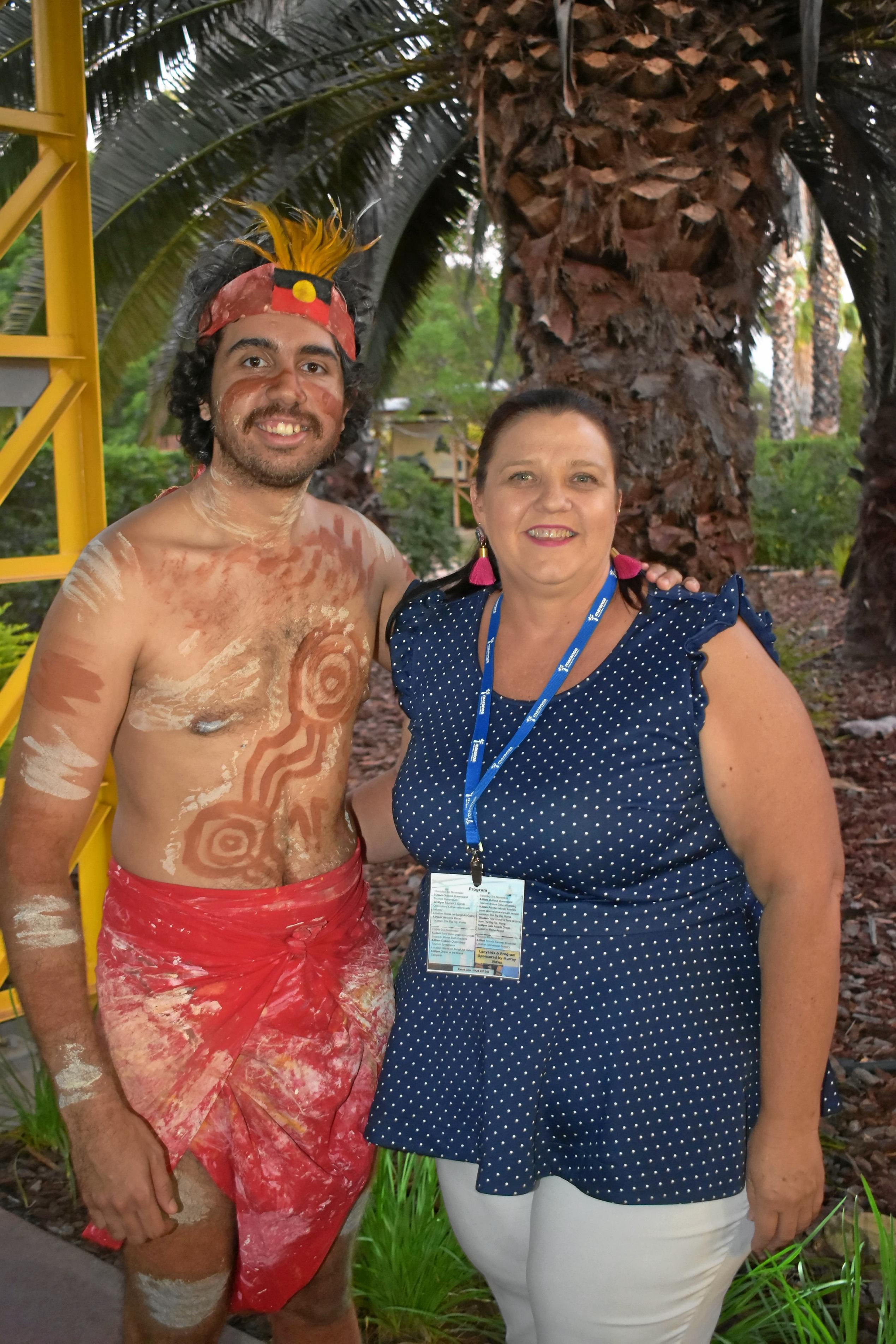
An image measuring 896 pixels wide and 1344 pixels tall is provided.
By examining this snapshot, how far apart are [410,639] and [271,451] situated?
17.7 inches

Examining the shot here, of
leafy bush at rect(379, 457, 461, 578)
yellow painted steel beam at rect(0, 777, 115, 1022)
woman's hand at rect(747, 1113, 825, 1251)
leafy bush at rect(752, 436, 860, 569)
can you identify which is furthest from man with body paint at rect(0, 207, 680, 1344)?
leafy bush at rect(752, 436, 860, 569)

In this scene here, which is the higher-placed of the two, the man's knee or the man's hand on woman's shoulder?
the man's hand on woman's shoulder

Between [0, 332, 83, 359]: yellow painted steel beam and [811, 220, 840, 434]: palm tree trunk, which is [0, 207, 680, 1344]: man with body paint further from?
[811, 220, 840, 434]: palm tree trunk

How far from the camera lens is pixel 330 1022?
2.30 meters

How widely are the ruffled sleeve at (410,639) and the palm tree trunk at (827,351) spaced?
851 inches

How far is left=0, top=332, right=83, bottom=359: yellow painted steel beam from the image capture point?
11.1 ft

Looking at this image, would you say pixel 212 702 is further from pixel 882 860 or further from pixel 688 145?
pixel 882 860

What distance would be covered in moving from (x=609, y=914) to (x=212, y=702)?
33.4 inches

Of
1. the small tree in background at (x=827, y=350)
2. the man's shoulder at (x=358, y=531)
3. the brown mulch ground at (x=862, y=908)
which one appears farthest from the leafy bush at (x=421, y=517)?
the small tree in background at (x=827, y=350)

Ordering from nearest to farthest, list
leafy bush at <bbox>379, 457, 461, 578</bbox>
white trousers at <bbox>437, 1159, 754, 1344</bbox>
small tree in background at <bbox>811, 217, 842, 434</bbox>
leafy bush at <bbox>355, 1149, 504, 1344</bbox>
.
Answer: white trousers at <bbox>437, 1159, 754, 1344</bbox> → leafy bush at <bbox>355, 1149, 504, 1344</bbox> → leafy bush at <bbox>379, 457, 461, 578</bbox> → small tree in background at <bbox>811, 217, 842, 434</bbox>

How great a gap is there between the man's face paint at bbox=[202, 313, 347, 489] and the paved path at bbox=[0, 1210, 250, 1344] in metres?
1.91

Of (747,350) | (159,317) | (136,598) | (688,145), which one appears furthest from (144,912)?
(159,317)

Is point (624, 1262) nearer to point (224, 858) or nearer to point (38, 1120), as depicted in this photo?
point (224, 858)

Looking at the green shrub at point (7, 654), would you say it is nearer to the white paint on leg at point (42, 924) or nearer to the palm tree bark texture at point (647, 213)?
the palm tree bark texture at point (647, 213)
